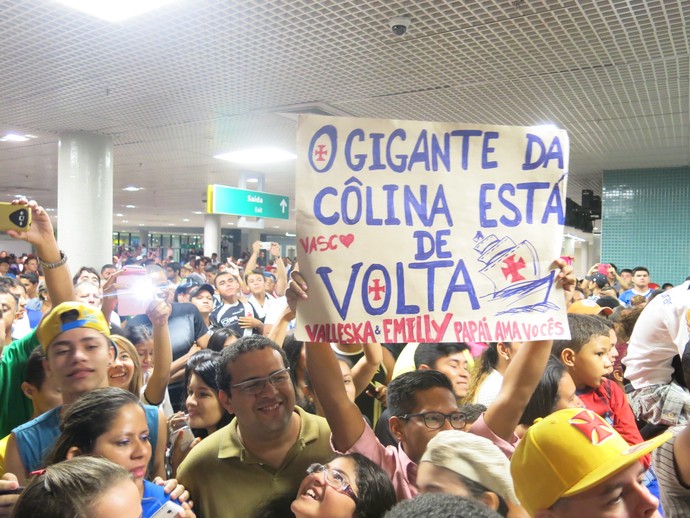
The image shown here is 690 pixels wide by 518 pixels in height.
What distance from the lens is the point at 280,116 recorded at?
6.43m

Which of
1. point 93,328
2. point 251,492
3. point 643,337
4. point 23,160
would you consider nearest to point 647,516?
point 251,492

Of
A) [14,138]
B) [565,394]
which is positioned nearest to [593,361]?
[565,394]

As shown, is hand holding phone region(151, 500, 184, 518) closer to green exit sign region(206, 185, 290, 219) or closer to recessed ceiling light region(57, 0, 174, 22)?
recessed ceiling light region(57, 0, 174, 22)

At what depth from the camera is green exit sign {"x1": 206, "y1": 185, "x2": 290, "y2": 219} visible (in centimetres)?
881

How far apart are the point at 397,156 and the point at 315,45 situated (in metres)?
2.57

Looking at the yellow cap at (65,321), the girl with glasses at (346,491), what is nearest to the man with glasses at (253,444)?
the girl with glasses at (346,491)

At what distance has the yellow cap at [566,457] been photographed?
4.66 ft

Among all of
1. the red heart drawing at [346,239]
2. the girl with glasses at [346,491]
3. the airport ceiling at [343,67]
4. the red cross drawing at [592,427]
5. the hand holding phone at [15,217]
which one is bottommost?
the girl with glasses at [346,491]

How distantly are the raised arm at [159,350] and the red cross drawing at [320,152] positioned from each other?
1475mm

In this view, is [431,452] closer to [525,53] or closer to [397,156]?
[397,156]

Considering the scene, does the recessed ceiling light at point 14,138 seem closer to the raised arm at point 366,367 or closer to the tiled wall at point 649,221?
the raised arm at point 366,367

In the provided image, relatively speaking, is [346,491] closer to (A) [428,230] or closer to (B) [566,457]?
(B) [566,457]

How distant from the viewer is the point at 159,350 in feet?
9.77

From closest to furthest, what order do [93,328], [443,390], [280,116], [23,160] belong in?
[443,390] → [93,328] → [280,116] → [23,160]
